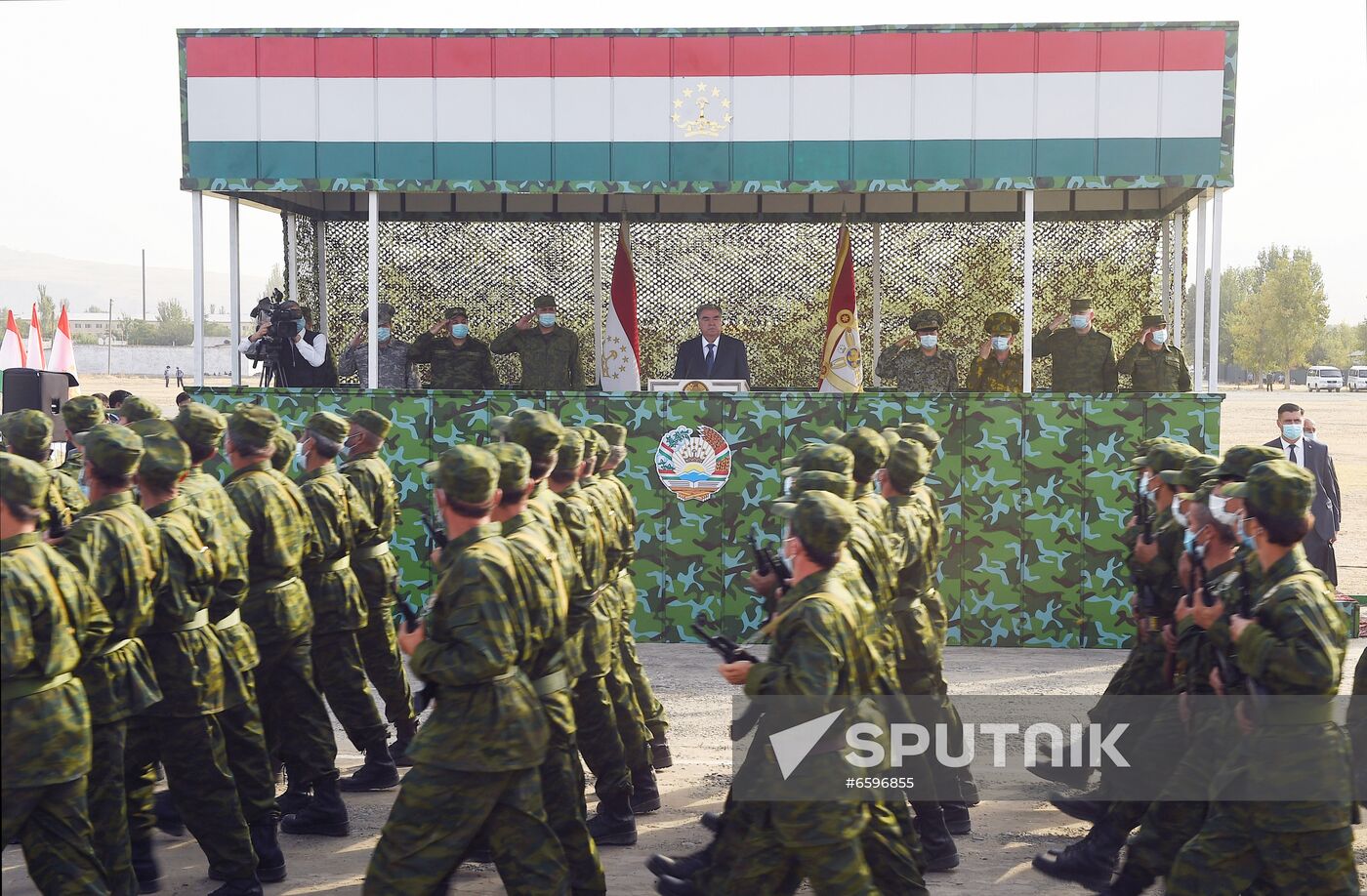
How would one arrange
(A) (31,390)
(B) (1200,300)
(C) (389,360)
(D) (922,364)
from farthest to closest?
1. (C) (389,360)
2. (A) (31,390)
3. (D) (922,364)
4. (B) (1200,300)

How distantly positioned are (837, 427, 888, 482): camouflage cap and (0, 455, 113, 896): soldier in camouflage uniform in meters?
3.64

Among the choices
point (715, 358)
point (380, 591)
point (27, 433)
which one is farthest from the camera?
point (715, 358)

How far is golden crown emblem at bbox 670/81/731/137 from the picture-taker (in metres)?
10.5

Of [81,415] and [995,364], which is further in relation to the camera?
[995,364]

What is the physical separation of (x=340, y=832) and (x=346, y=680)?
2.55ft

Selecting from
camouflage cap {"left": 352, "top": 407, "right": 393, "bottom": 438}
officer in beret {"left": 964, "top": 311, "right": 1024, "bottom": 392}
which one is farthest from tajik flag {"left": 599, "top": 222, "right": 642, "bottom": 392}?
camouflage cap {"left": 352, "top": 407, "right": 393, "bottom": 438}

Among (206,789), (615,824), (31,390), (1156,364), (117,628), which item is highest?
(1156,364)

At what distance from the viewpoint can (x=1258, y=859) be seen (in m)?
4.40

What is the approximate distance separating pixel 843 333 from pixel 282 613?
322 inches

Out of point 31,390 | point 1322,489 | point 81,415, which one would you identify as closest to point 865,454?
point 81,415

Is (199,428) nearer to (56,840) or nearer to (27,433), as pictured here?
(27,433)

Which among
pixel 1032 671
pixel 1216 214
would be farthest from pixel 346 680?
pixel 1216 214

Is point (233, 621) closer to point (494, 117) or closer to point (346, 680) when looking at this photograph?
point (346, 680)

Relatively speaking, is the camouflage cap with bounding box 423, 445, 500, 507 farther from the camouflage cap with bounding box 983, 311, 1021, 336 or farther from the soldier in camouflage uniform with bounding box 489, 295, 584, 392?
the camouflage cap with bounding box 983, 311, 1021, 336
